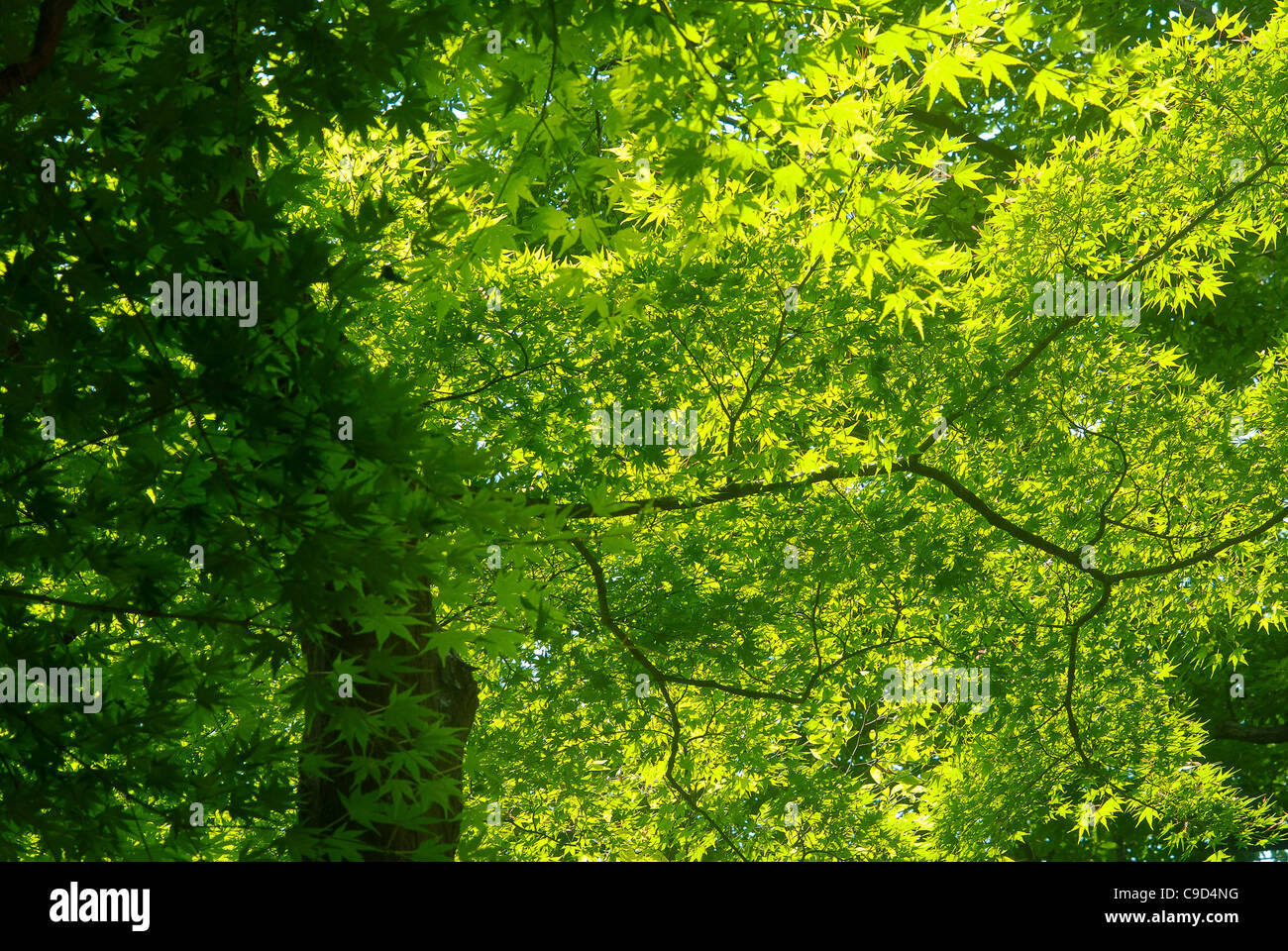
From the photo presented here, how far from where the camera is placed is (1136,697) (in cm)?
886

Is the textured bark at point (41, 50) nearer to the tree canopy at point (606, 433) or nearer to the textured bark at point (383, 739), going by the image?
the tree canopy at point (606, 433)

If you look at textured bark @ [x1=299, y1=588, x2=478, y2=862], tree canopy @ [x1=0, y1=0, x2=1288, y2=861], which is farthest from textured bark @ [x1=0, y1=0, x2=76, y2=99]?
textured bark @ [x1=299, y1=588, x2=478, y2=862]

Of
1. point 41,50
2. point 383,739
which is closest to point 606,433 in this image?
point 383,739

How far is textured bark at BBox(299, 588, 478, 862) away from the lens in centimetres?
437

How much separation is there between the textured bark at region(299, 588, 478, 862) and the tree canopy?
0.05 m

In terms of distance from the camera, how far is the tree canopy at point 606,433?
Result: 330cm

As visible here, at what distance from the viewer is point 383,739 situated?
4207mm

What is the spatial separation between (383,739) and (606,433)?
127 inches

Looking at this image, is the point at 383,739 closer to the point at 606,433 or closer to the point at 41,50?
the point at 41,50

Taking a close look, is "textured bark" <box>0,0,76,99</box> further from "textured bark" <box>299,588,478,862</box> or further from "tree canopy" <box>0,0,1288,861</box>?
"textured bark" <box>299,588,478,862</box>
